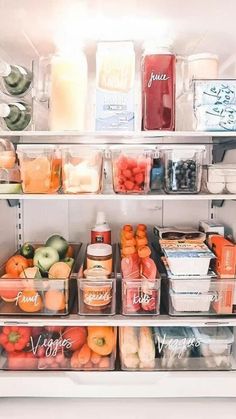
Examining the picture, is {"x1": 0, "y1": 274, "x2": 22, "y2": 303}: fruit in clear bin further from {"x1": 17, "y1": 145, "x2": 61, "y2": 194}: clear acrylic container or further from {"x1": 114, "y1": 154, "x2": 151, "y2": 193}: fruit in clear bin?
{"x1": 114, "y1": 154, "x2": 151, "y2": 193}: fruit in clear bin

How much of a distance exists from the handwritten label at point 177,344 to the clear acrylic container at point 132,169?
0.48m

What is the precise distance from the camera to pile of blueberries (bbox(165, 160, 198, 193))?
1140 mm

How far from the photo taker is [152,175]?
1190mm

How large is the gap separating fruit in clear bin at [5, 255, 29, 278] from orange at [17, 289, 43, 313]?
12 cm

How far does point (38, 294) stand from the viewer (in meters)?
1.15

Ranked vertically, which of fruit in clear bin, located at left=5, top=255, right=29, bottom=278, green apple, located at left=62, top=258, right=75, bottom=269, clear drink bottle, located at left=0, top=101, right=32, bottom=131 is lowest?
fruit in clear bin, located at left=5, top=255, right=29, bottom=278

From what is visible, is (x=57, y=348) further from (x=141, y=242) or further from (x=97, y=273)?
(x=141, y=242)

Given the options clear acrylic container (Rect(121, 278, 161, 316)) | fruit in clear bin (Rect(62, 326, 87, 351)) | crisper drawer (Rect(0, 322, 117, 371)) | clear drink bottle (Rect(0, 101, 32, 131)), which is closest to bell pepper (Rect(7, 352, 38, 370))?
crisper drawer (Rect(0, 322, 117, 371))

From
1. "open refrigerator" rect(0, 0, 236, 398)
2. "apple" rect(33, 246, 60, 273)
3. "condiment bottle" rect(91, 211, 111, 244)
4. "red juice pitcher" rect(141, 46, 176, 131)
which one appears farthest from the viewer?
"condiment bottle" rect(91, 211, 111, 244)

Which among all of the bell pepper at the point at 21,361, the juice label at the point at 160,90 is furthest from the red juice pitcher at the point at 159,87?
the bell pepper at the point at 21,361

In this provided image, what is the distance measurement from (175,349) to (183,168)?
57 cm

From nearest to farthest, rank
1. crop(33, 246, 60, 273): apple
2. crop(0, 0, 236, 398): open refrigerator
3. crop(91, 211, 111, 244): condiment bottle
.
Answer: crop(0, 0, 236, 398): open refrigerator
crop(33, 246, 60, 273): apple
crop(91, 211, 111, 244): condiment bottle

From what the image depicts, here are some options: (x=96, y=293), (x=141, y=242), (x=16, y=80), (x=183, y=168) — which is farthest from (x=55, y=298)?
(x=16, y=80)

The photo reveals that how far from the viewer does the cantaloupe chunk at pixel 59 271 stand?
3.85 ft
